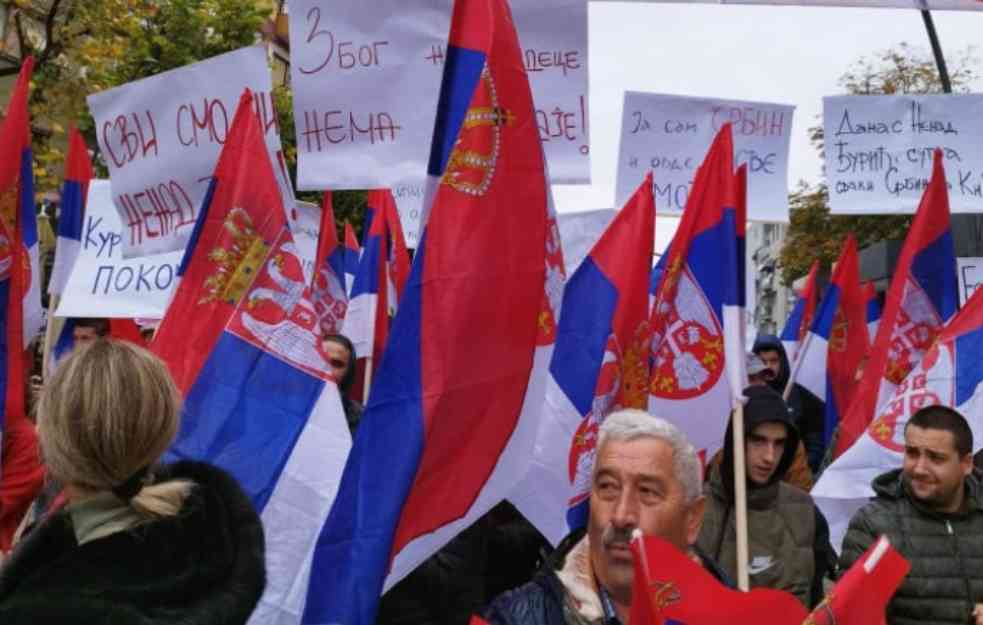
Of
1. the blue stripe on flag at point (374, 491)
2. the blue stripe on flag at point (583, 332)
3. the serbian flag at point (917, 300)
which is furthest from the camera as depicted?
the serbian flag at point (917, 300)

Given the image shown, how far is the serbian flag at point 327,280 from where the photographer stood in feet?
29.1

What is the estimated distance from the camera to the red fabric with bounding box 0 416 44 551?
5164 mm

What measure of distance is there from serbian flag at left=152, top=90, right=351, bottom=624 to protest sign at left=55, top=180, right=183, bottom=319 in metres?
2.68

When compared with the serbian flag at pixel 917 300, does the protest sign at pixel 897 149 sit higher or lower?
higher

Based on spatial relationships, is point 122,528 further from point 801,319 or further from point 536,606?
point 801,319

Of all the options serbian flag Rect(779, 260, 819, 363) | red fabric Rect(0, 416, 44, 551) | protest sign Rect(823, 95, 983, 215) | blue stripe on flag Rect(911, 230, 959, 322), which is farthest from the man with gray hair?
serbian flag Rect(779, 260, 819, 363)

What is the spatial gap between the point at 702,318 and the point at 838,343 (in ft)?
15.2

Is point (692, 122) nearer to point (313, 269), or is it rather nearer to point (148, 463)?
point (313, 269)

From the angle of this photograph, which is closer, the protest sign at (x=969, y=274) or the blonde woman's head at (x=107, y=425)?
the blonde woman's head at (x=107, y=425)

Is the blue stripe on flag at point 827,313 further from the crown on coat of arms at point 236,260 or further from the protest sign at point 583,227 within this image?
the crown on coat of arms at point 236,260

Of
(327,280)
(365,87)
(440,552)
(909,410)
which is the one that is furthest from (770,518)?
(327,280)

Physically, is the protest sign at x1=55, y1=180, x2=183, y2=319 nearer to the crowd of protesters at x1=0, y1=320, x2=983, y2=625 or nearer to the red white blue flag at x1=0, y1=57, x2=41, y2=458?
the red white blue flag at x1=0, y1=57, x2=41, y2=458

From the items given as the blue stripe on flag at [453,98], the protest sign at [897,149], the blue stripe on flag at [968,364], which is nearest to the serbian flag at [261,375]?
the blue stripe on flag at [453,98]

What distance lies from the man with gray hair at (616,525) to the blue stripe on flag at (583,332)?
1.76 metres
